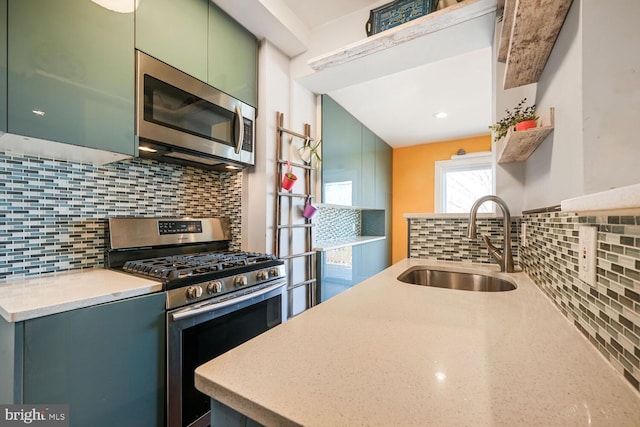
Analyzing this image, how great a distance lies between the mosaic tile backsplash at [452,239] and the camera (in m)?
1.52

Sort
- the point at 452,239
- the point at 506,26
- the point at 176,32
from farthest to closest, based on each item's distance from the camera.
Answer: the point at 452,239 < the point at 176,32 < the point at 506,26

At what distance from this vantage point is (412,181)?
14.6 ft

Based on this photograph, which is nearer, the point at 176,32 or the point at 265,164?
the point at 176,32

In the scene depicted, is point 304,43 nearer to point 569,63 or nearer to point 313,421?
point 569,63

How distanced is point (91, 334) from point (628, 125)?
65.3 inches

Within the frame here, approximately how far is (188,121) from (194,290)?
96 centimetres

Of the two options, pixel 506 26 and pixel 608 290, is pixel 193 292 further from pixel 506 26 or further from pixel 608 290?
pixel 506 26

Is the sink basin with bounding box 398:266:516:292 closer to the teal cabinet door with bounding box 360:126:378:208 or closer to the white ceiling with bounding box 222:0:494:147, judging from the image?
the white ceiling with bounding box 222:0:494:147

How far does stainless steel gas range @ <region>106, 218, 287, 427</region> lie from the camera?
1168 mm

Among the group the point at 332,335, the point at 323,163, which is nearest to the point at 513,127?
the point at 332,335

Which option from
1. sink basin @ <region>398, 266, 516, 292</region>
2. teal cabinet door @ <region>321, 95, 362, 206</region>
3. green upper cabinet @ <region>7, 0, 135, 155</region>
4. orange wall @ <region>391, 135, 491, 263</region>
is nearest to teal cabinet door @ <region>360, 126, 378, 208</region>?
teal cabinet door @ <region>321, 95, 362, 206</region>

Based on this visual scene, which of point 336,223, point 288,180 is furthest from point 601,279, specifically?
point 336,223

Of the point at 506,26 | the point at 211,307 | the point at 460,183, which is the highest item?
the point at 506,26

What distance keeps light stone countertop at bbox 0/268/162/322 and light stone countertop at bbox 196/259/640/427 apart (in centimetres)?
76
